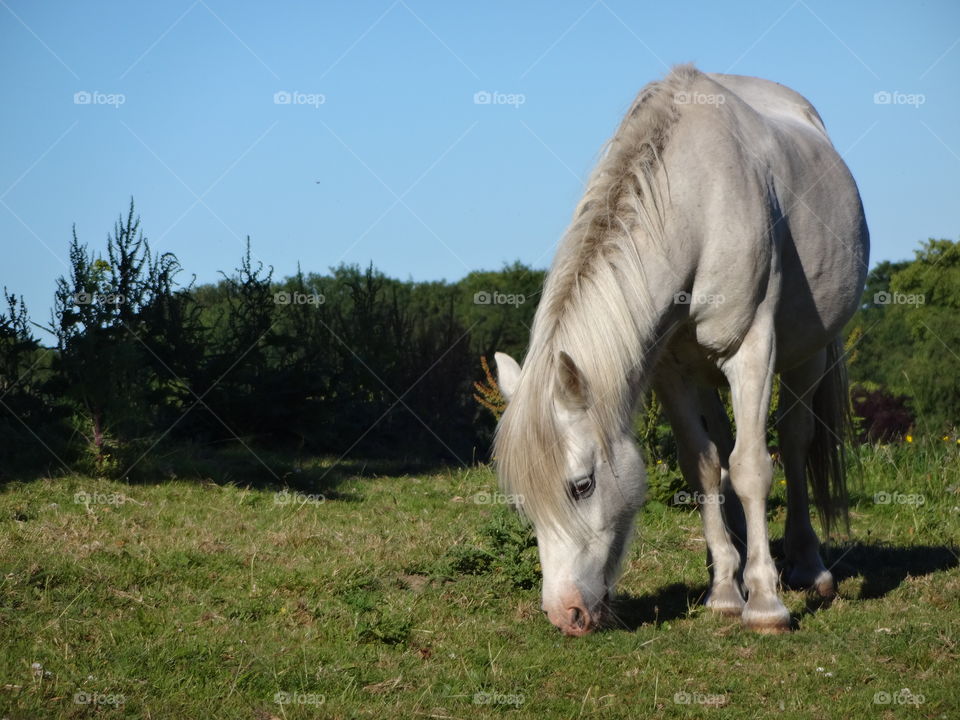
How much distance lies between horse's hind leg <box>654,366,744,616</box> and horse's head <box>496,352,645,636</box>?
939mm

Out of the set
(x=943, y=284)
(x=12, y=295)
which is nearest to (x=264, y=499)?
(x=12, y=295)

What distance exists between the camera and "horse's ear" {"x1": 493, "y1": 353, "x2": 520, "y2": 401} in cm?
455

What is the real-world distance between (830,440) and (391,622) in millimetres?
3141

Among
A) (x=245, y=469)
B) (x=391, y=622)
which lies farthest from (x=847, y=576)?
(x=245, y=469)

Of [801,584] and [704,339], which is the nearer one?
[704,339]

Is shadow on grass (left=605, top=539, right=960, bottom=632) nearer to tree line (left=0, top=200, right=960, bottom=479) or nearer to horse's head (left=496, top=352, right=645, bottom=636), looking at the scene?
horse's head (left=496, top=352, right=645, bottom=636)

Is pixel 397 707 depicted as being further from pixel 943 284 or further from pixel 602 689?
pixel 943 284

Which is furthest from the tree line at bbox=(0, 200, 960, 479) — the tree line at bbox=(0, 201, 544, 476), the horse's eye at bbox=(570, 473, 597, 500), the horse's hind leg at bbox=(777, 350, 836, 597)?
the horse's eye at bbox=(570, 473, 597, 500)

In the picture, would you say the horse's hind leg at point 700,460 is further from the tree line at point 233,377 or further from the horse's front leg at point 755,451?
the tree line at point 233,377

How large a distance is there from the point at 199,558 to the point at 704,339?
2856 mm

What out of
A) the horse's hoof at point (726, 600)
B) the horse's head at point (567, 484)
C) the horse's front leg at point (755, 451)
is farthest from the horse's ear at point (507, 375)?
the horse's hoof at point (726, 600)

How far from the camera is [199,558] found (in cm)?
539

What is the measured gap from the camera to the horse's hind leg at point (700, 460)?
5203mm

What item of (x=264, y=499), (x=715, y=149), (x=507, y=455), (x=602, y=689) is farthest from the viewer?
(x=264, y=499)
